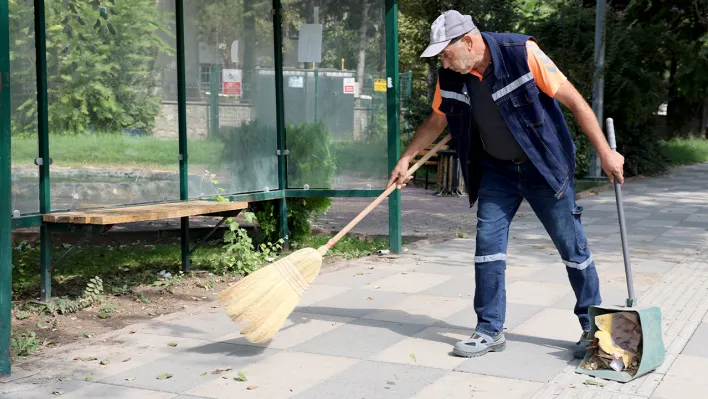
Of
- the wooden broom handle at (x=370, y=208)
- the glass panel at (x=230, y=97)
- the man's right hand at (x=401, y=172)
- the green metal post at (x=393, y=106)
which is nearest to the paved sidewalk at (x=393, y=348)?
the green metal post at (x=393, y=106)

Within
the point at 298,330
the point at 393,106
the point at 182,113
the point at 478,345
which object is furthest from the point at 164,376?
the point at 393,106

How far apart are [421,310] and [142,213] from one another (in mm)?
2111

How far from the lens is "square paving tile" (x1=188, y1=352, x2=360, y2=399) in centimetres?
463

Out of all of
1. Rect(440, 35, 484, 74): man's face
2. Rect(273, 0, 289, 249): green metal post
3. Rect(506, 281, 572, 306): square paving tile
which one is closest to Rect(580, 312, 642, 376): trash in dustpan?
Rect(440, 35, 484, 74): man's face

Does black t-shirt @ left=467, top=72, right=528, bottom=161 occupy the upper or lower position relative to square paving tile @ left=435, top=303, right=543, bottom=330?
upper

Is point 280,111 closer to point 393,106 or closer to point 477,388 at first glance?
point 393,106

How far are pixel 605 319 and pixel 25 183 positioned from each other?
4033 millimetres

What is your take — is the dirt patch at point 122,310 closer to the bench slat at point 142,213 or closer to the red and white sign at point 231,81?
the bench slat at point 142,213

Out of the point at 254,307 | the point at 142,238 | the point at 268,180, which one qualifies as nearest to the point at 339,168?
the point at 268,180

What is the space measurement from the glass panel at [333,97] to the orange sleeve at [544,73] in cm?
409

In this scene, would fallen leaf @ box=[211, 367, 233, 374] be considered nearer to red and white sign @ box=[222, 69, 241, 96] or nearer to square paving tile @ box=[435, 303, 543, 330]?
square paving tile @ box=[435, 303, 543, 330]

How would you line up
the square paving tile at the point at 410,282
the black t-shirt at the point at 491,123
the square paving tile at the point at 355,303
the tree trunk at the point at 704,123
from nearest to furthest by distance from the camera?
the black t-shirt at the point at 491,123 → the square paving tile at the point at 355,303 → the square paving tile at the point at 410,282 → the tree trunk at the point at 704,123

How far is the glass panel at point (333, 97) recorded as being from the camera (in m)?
9.16

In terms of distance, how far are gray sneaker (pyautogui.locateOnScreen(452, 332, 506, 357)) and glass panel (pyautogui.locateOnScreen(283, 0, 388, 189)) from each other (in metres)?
3.99
